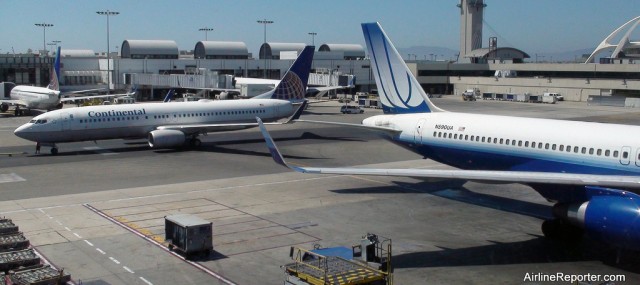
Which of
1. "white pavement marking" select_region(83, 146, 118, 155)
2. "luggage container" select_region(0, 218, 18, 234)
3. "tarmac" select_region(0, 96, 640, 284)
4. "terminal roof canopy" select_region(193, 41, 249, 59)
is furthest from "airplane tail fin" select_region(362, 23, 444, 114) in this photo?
"terminal roof canopy" select_region(193, 41, 249, 59)

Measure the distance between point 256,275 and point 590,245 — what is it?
1315cm

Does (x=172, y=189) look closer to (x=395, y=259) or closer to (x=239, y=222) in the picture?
(x=239, y=222)

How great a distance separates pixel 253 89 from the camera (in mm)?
97438

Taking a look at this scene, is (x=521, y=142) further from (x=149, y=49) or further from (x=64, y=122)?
(x=149, y=49)

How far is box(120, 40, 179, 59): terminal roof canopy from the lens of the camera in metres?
133

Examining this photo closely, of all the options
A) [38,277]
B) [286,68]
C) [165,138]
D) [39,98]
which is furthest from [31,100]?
[38,277]

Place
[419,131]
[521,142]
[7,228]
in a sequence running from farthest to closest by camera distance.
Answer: [419,131]
[521,142]
[7,228]

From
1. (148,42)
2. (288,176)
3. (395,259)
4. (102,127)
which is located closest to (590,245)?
(395,259)

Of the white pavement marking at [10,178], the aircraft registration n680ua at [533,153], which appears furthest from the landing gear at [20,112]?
the aircraft registration n680ua at [533,153]

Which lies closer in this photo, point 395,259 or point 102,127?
point 395,259

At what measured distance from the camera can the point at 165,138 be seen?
5103cm

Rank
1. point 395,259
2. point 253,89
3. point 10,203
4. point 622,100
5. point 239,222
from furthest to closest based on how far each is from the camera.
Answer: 1. point 622,100
2. point 253,89
3. point 10,203
4. point 239,222
5. point 395,259

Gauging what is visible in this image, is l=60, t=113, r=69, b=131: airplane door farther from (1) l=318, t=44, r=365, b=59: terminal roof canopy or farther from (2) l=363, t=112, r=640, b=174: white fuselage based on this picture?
(1) l=318, t=44, r=365, b=59: terminal roof canopy

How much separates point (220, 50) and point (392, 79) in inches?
4295
